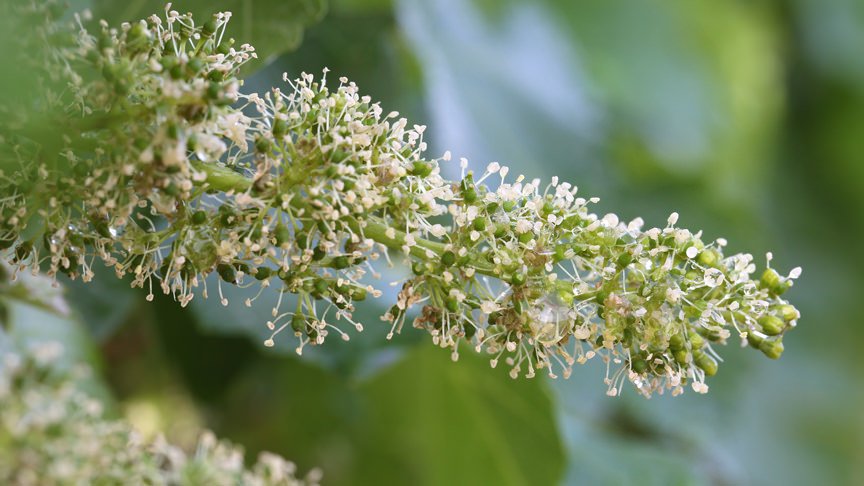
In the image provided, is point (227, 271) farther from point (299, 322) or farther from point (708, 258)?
point (708, 258)

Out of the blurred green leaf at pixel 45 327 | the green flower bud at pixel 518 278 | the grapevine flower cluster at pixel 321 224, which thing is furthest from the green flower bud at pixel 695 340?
the blurred green leaf at pixel 45 327

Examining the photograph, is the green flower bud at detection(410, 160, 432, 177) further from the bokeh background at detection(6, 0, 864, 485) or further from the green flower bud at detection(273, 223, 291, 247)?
the bokeh background at detection(6, 0, 864, 485)

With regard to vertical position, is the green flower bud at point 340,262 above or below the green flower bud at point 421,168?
Answer: below

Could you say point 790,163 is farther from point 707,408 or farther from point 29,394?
point 29,394

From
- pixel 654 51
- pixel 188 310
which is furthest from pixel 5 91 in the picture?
pixel 654 51

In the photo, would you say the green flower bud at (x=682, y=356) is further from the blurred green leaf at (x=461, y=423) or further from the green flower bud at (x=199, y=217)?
the blurred green leaf at (x=461, y=423)

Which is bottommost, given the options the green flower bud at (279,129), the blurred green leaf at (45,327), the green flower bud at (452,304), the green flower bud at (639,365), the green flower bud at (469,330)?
the blurred green leaf at (45,327)

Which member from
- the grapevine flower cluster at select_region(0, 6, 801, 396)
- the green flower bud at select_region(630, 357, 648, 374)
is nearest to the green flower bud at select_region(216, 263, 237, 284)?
the grapevine flower cluster at select_region(0, 6, 801, 396)
